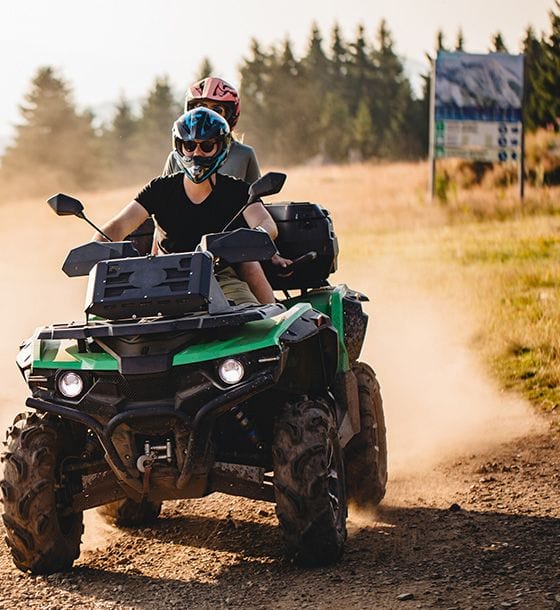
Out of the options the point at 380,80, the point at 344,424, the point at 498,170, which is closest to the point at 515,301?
the point at 344,424

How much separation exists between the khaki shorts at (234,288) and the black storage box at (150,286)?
623 mm

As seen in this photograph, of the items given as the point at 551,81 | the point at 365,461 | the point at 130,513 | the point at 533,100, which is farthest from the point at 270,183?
the point at 533,100

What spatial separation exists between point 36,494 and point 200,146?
205 centimetres

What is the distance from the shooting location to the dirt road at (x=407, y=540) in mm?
6074

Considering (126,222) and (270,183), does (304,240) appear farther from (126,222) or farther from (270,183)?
(270,183)

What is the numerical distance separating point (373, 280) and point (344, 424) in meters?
10.2

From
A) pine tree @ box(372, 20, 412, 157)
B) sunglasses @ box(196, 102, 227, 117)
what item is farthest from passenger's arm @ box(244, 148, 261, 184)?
pine tree @ box(372, 20, 412, 157)

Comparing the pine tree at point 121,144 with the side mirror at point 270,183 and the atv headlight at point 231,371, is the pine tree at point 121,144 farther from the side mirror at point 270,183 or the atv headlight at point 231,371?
the atv headlight at point 231,371

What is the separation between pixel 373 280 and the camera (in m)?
17.5

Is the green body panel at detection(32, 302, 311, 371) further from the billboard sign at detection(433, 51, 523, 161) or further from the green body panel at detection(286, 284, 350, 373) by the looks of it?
the billboard sign at detection(433, 51, 523, 161)

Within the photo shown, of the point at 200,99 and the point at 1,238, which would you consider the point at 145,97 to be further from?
the point at 200,99

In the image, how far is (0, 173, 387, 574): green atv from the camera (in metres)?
6.15

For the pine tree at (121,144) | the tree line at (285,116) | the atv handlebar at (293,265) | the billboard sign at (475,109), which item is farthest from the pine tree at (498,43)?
the atv handlebar at (293,265)

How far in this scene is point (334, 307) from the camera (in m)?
7.77
